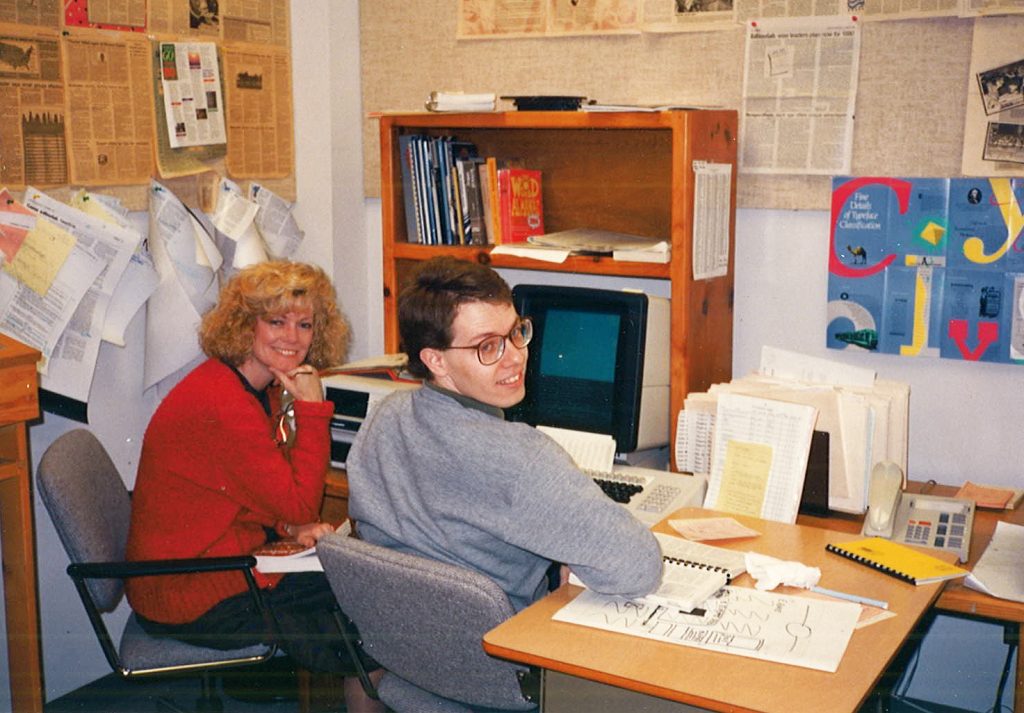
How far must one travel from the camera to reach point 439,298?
1.96m

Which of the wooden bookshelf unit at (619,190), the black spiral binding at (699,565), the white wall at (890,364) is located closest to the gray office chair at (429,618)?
the black spiral binding at (699,565)

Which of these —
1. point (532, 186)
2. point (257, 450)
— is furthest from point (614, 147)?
point (257, 450)

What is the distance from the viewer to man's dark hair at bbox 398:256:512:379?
6.40 ft

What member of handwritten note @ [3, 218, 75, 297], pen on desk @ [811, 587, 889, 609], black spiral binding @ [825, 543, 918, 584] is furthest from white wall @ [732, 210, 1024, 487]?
handwritten note @ [3, 218, 75, 297]

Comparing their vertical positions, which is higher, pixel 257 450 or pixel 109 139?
pixel 109 139

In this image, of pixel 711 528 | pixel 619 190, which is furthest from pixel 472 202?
pixel 711 528

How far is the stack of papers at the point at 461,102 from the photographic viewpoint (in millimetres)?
2822

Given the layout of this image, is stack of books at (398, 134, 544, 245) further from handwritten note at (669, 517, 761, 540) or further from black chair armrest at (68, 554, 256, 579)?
black chair armrest at (68, 554, 256, 579)

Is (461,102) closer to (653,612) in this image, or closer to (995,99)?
(995,99)

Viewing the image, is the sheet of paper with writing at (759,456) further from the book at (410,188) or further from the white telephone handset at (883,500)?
the book at (410,188)

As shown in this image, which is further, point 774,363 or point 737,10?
point 737,10

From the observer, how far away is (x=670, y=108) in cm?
259

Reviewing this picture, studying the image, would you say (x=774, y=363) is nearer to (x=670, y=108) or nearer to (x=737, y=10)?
(x=670, y=108)

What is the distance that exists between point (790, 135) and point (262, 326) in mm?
1391
